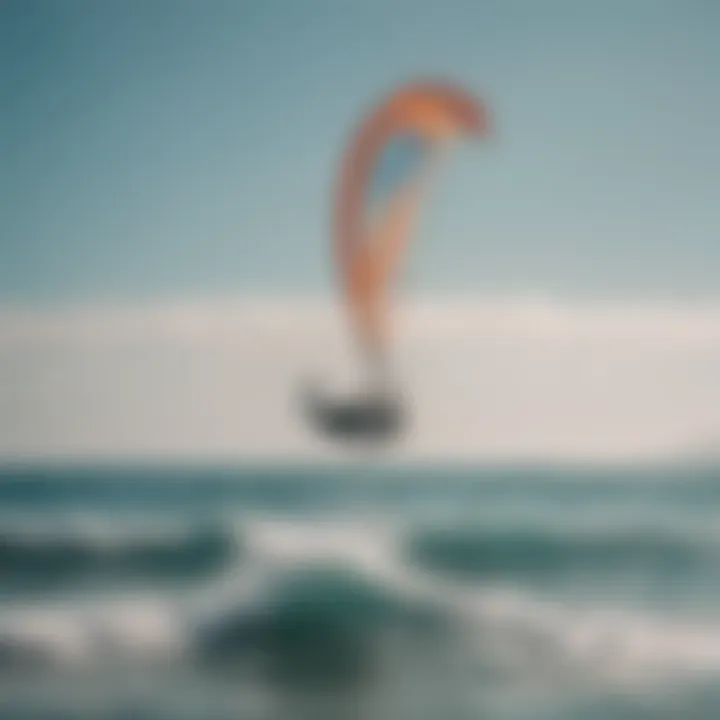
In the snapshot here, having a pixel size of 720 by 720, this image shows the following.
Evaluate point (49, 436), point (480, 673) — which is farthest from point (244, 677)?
point (49, 436)

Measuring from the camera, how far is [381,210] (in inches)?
72.7

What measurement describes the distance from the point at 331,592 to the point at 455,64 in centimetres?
83

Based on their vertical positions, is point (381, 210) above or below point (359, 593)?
above

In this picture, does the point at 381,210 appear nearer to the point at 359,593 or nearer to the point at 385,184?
the point at 385,184

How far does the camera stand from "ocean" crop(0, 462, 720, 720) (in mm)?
1804

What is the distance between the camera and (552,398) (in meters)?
1.85

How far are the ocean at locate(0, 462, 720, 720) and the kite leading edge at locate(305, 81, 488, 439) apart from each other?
95 millimetres

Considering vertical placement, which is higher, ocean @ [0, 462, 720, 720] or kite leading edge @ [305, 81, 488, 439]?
kite leading edge @ [305, 81, 488, 439]

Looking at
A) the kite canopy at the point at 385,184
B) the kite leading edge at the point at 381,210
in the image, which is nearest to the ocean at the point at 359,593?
the kite leading edge at the point at 381,210

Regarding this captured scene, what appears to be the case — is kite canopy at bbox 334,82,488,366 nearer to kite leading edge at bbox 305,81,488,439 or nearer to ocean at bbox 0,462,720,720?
kite leading edge at bbox 305,81,488,439

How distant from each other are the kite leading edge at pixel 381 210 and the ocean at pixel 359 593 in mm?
95

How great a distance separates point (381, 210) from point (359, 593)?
58 cm

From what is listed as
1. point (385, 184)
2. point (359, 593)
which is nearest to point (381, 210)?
point (385, 184)

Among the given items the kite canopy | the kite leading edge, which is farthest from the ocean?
the kite canopy
